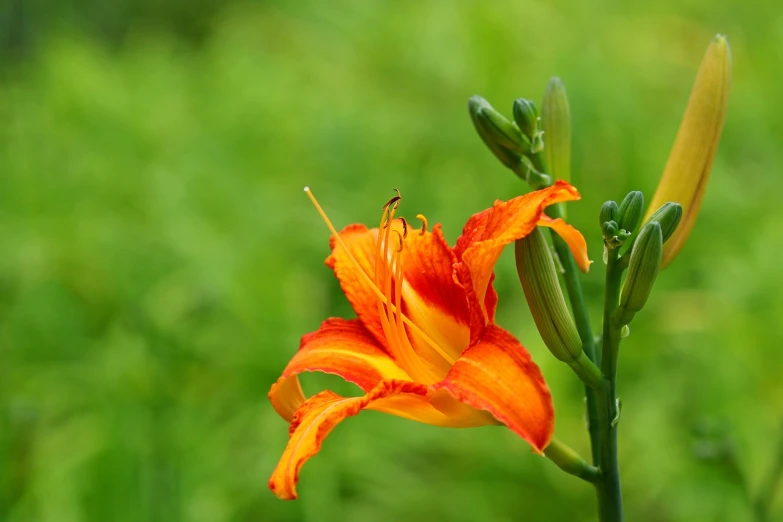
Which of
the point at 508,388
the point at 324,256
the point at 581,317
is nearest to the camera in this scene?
the point at 508,388

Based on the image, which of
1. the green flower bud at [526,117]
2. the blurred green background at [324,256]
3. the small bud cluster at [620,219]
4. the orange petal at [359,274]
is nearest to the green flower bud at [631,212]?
the small bud cluster at [620,219]

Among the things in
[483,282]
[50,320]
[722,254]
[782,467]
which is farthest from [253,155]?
[483,282]

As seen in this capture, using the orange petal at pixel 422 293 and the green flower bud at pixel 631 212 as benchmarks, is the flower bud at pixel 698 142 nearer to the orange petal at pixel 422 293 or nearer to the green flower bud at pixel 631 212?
the green flower bud at pixel 631 212

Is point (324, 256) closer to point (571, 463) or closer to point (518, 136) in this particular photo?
point (518, 136)

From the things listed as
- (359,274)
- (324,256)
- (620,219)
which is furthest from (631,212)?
(324,256)

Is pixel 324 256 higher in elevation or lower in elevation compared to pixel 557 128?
lower

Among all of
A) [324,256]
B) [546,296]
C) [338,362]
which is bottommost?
[324,256]

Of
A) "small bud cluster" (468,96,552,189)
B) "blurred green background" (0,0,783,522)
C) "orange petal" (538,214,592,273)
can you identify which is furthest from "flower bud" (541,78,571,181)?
"blurred green background" (0,0,783,522)
